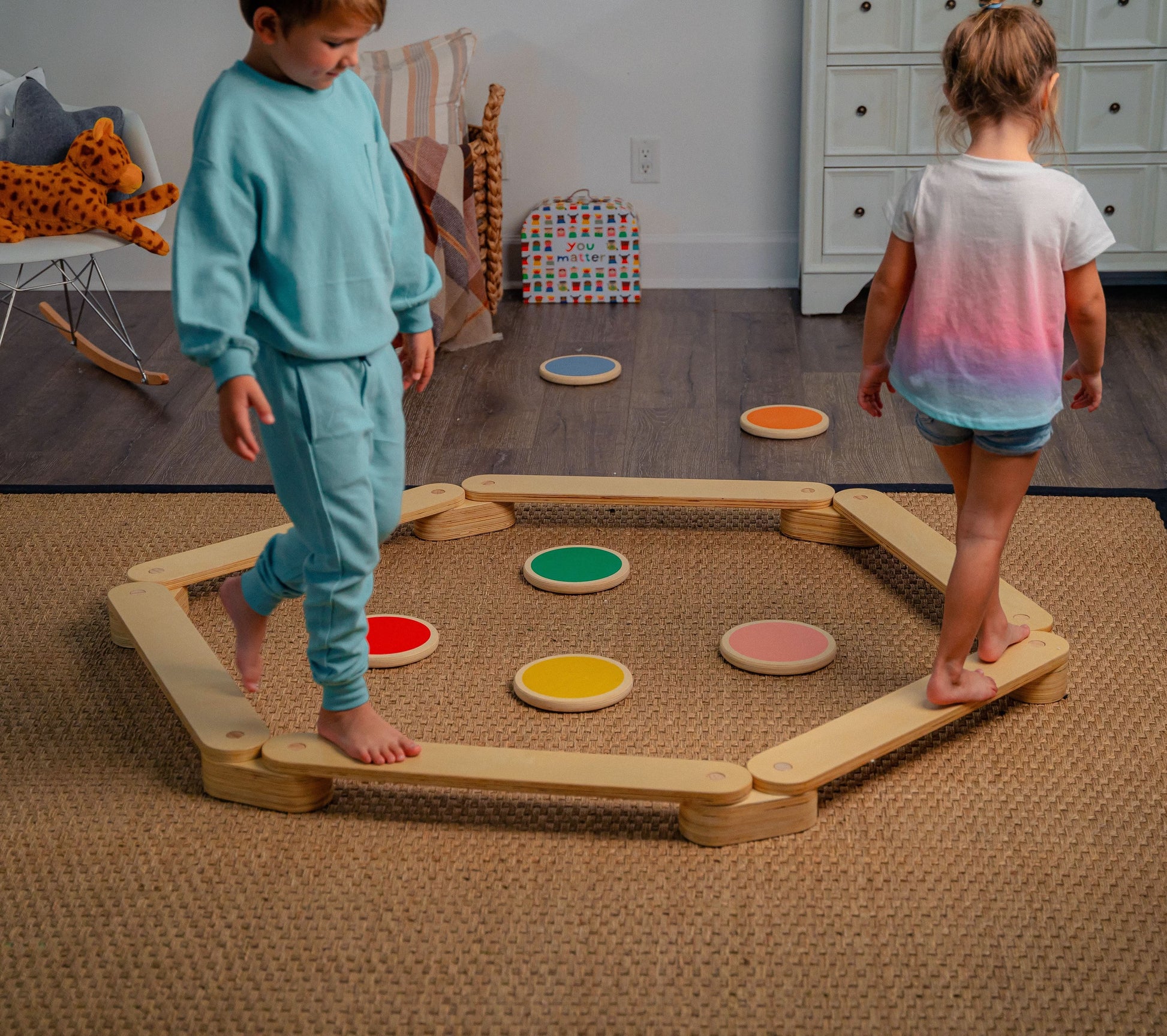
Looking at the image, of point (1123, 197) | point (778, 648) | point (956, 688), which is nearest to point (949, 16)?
point (1123, 197)

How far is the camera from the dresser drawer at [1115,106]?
286cm

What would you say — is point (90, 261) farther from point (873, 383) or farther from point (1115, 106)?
point (1115, 106)

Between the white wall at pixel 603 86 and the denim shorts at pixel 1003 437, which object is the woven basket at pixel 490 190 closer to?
the white wall at pixel 603 86

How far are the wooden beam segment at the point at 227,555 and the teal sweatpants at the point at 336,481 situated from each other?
44cm

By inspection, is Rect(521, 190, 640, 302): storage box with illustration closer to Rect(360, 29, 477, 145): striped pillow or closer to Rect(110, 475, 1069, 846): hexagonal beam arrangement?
Rect(360, 29, 477, 145): striped pillow

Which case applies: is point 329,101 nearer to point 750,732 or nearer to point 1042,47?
point 1042,47

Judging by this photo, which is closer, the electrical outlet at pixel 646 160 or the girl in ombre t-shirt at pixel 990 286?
the girl in ombre t-shirt at pixel 990 286

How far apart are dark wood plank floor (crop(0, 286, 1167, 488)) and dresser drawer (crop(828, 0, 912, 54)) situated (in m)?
0.64

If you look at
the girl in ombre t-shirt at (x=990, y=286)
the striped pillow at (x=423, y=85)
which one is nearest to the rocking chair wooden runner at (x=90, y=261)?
the striped pillow at (x=423, y=85)

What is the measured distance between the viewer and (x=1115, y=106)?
289cm

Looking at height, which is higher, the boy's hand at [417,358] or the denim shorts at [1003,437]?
the boy's hand at [417,358]

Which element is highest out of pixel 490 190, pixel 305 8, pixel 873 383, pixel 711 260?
pixel 305 8

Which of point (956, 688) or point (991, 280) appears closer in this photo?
point (991, 280)

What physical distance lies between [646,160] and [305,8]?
2.34 m
